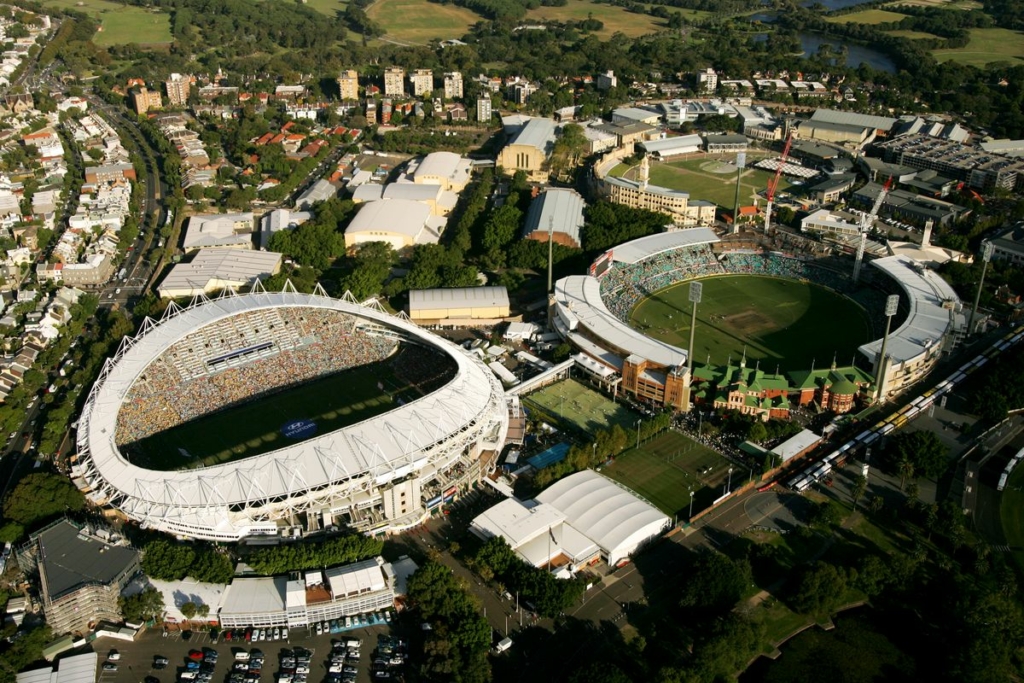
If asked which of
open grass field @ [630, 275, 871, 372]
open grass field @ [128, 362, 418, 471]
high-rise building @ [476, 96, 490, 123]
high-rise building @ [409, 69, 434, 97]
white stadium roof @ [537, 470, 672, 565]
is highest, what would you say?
high-rise building @ [409, 69, 434, 97]

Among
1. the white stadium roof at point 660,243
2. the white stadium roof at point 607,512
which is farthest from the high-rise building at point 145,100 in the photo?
the white stadium roof at point 607,512

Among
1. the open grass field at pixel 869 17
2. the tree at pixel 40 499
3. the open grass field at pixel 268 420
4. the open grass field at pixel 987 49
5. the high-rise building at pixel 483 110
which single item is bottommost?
the open grass field at pixel 268 420

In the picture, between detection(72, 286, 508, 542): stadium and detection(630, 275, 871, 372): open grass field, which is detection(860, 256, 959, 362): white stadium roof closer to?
detection(630, 275, 871, 372): open grass field

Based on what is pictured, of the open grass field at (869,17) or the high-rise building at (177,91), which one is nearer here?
the high-rise building at (177,91)

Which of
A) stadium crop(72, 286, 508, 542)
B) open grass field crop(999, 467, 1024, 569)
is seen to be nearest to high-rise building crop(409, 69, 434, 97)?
stadium crop(72, 286, 508, 542)

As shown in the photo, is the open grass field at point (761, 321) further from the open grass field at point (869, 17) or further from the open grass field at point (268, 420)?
the open grass field at point (869, 17)
